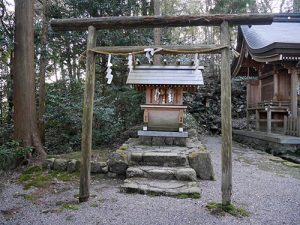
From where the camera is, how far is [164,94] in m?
8.66

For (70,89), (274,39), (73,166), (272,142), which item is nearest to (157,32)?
(70,89)

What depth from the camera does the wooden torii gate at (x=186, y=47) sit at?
416 centimetres

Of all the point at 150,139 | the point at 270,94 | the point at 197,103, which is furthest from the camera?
the point at 197,103

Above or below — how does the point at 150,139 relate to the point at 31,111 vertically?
below

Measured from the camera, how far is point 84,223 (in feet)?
12.4

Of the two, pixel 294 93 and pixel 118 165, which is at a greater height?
pixel 294 93

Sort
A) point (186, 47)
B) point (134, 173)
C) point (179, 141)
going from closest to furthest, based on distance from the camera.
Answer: point (186, 47) < point (134, 173) < point (179, 141)

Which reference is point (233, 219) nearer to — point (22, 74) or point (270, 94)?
point (22, 74)

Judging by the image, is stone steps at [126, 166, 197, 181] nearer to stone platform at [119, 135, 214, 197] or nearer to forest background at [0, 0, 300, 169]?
stone platform at [119, 135, 214, 197]

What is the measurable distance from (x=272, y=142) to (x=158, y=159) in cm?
566

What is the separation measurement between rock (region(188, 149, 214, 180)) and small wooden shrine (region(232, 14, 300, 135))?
16.2 feet

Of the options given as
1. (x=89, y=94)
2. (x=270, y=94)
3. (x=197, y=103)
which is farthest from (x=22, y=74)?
(x=197, y=103)

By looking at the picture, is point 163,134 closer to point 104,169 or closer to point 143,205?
point 104,169

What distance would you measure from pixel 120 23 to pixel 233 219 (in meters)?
3.50
